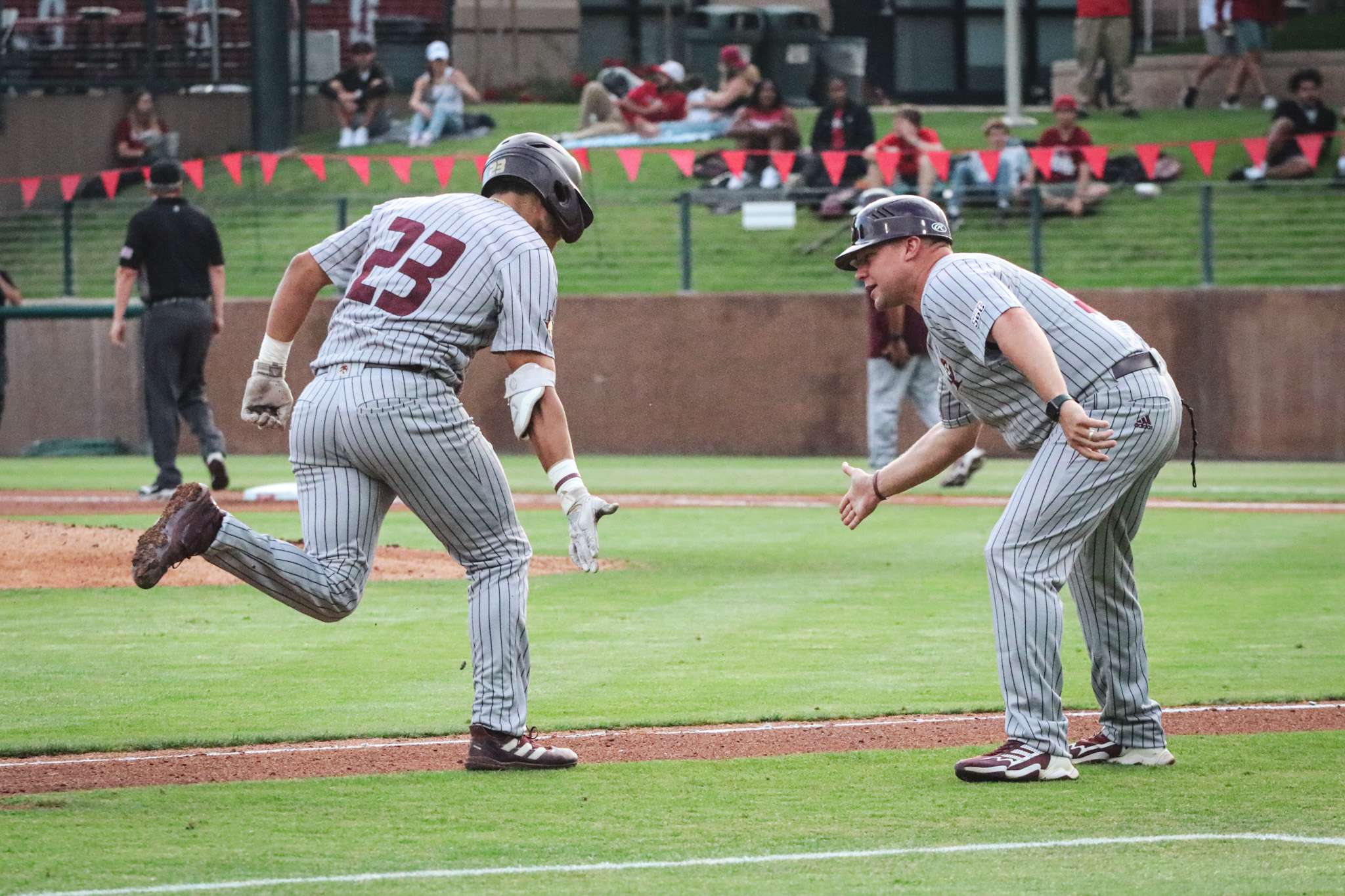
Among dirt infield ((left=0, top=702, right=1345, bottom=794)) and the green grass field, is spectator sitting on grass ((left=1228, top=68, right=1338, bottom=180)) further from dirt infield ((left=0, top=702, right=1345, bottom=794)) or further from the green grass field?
dirt infield ((left=0, top=702, right=1345, bottom=794))

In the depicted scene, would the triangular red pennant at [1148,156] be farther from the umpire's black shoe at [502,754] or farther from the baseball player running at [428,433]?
the umpire's black shoe at [502,754]

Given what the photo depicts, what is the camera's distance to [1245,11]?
27.1 metres

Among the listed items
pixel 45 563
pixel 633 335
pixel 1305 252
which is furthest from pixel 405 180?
pixel 45 563

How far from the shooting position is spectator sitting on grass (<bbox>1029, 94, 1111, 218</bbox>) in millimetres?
21750

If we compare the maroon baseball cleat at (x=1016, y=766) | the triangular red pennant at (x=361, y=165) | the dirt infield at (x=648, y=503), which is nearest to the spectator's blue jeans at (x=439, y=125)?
the triangular red pennant at (x=361, y=165)

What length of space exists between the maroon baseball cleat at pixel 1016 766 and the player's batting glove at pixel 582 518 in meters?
1.26

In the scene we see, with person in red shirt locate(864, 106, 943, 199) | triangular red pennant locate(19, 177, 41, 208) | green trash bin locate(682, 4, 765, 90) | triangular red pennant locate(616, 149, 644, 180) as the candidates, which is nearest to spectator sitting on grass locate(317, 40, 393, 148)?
triangular red pennant locate(19, 177, 41, 208)

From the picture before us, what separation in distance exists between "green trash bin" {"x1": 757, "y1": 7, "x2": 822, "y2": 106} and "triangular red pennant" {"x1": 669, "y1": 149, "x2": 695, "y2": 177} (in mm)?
6054

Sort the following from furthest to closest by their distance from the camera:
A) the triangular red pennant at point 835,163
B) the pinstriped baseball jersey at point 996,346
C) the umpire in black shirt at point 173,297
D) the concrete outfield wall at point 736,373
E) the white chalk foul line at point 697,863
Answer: the triangular red pennant at point 835,163 < the concrete outfield wall at point 736,373 < the umpire in black shirt at point 173,297 < the pinstriped baseball jersey at point 996,346 < the white chalk foul line at point 697,863

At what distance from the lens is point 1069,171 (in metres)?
22.0

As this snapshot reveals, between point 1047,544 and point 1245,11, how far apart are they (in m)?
23.1

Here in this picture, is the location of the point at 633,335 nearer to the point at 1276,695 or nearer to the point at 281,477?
the point at 281,477

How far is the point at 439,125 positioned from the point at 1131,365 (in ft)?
72.8

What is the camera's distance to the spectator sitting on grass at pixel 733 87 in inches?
1025
